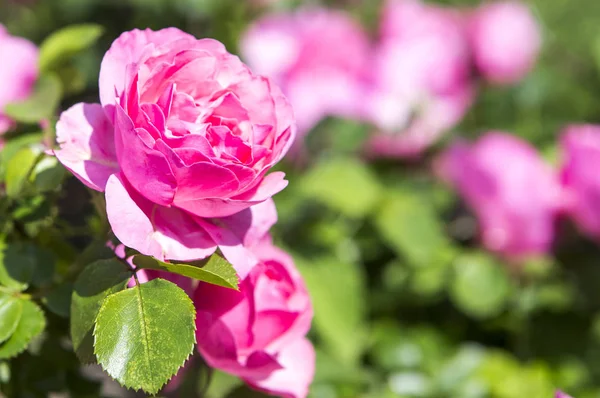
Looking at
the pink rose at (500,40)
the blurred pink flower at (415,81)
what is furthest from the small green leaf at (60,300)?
the pink rose at (500,40)

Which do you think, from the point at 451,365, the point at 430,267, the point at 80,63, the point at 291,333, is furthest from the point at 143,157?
the point at 80,63

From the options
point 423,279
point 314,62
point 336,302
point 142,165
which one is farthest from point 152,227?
point 314,62

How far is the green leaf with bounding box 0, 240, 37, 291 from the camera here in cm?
44

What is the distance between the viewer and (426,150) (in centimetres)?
116

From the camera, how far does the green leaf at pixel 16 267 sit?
44cm

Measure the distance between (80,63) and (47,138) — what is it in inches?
41.8

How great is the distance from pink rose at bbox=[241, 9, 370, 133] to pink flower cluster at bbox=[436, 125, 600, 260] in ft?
0.64

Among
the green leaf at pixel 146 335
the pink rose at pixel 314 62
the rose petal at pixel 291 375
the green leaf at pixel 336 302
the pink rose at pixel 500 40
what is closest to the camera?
the green leaf at pixel 146 335

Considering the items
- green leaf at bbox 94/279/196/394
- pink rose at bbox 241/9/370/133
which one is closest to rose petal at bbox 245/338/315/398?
green leaf at bbox 94/279/196/394

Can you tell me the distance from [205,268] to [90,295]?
6cm

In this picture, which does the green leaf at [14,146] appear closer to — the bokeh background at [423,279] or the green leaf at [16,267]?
the green leaf at [16,267]

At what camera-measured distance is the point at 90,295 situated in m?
0.39

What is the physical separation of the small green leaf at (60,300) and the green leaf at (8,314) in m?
0.02

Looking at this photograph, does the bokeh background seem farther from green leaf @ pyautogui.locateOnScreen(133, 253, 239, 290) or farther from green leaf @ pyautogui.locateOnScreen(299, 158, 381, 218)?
green leaf @ pyautogui.locateOnScreen(133, 253, 239, 290)
